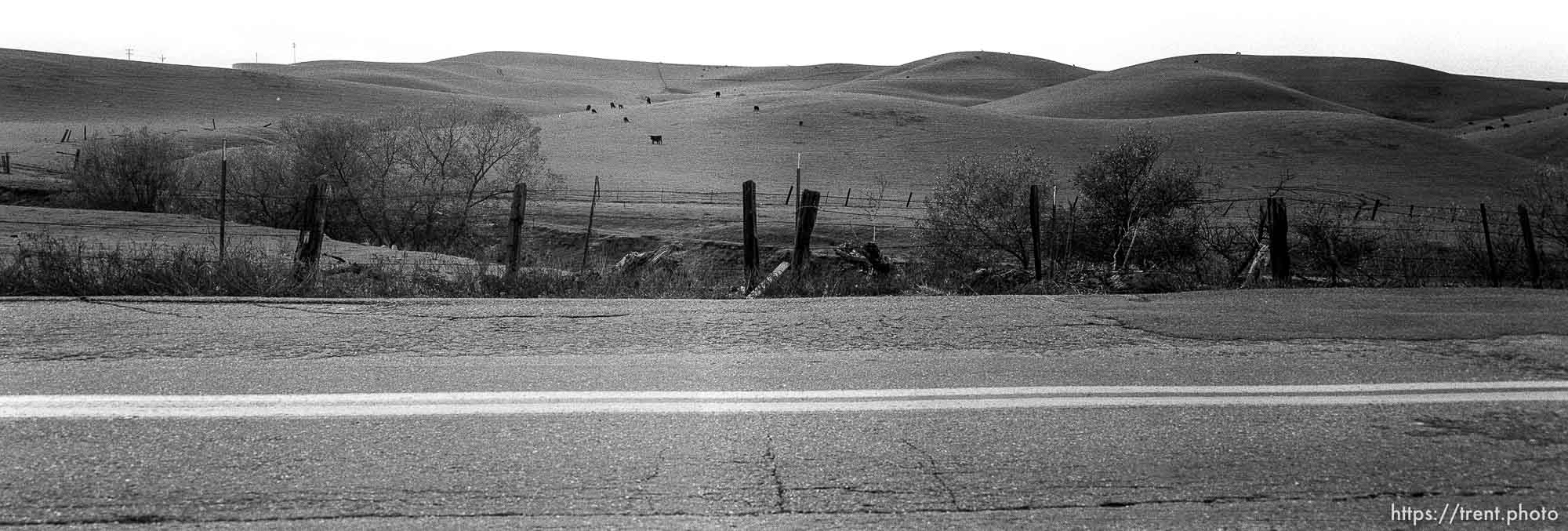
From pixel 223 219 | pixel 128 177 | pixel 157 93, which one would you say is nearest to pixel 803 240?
pixel 223 219

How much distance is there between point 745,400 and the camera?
5.49 meters

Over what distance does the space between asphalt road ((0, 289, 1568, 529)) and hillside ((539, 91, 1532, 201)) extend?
47175mm

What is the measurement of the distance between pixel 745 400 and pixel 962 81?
174 metres

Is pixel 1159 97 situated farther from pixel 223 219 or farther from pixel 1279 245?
pixel 223 219

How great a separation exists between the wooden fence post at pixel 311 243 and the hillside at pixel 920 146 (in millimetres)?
38389

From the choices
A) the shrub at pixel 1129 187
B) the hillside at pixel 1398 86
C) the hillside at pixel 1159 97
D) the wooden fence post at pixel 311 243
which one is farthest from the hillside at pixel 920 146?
the hillside at pixel 1398 86

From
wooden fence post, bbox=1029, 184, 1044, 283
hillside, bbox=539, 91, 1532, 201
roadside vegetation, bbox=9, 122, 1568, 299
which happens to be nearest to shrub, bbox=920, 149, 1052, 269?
roadside vegetation, bbox=9, 122, 1568, 299

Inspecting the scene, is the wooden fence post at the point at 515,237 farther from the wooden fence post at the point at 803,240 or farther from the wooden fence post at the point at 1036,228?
the wooden fence post at the point at 1036,228

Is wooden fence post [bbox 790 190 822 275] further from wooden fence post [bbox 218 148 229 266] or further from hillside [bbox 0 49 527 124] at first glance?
hillside [bbox 0 49 527 124]

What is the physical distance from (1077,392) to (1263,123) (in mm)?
86762

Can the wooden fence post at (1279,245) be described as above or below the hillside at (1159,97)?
below

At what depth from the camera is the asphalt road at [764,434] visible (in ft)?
12.9

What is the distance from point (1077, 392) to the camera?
18.9 feet

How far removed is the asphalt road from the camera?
3.93 m
